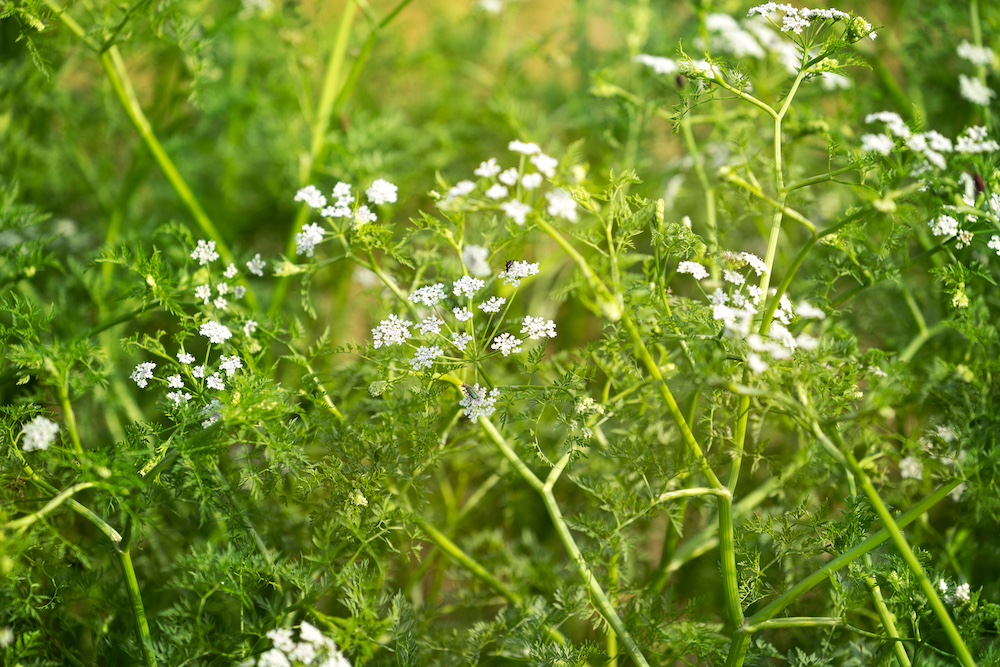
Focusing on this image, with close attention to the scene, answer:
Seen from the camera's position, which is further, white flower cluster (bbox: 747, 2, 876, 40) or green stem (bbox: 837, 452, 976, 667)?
white flower cluster (bbox: 747, 2, 876, 40)

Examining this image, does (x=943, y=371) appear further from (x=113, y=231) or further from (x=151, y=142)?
(x=113, y=231)

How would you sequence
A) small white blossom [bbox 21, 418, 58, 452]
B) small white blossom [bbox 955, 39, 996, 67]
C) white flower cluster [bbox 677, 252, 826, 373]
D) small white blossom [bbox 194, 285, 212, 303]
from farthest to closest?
small white blossom [bbox 955, 39, 996, 67] → small white blossom [bbox 194, 285, 212, 303] → small white blossom [bbox 21, 418, 58, 452] → white flower cluster [bbox 677, 252, 826, 373]

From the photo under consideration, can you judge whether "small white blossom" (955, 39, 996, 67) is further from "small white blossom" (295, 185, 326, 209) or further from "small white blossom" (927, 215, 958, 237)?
"small white blossom" (295, 185, 326, 209)

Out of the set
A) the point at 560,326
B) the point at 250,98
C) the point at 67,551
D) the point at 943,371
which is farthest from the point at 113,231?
the point at 943,371

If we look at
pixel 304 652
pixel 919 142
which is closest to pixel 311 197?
pixel 304 652

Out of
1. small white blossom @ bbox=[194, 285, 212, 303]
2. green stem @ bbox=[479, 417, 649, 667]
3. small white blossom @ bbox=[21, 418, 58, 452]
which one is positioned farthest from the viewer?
small white blossom @ bbox=[194, 285, 212, 303]

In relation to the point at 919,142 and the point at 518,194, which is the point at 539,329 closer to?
the point at 518,194

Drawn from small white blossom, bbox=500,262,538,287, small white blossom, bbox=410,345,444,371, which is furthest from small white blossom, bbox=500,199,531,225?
small white blossom, bbox=410,345,444,371
